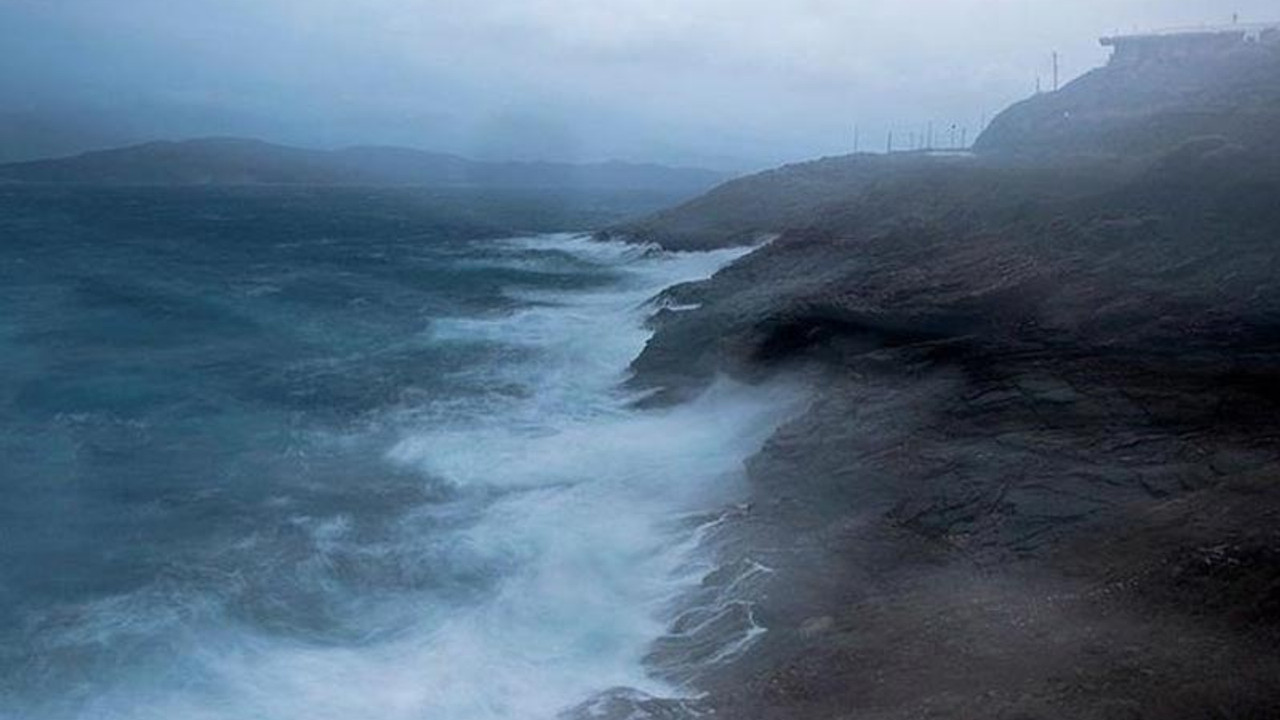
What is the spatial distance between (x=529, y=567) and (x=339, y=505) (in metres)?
5.28

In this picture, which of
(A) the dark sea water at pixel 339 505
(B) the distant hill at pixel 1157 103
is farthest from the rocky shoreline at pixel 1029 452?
(A) the dark sea water at pixel 339 505

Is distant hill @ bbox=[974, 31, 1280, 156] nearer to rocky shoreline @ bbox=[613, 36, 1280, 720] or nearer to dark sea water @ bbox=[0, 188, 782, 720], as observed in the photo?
rocky shoreline @ bbox=[613, 36, 1280, 720]

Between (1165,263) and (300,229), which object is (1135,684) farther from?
(300,229)

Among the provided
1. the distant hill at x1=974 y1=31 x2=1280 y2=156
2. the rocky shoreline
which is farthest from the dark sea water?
the distant hill at x1=974 y1=31 x2=1280 y2=156

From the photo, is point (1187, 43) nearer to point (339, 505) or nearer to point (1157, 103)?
point (1157, 103)

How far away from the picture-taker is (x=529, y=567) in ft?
66.6

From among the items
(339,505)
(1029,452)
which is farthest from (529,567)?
(1029,452)

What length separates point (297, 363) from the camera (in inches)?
1463

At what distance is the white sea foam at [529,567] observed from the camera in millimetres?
15648

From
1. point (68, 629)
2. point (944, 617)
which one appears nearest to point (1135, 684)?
point (944, 617)

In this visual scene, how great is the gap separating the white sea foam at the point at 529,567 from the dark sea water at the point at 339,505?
0.20ft

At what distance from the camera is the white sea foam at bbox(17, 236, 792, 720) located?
15.6m

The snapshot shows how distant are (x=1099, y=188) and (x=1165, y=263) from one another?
7.45 m

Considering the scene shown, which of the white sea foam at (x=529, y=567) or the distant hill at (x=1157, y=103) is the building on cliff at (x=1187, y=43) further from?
the white sea foam at (x=529, y=567)
